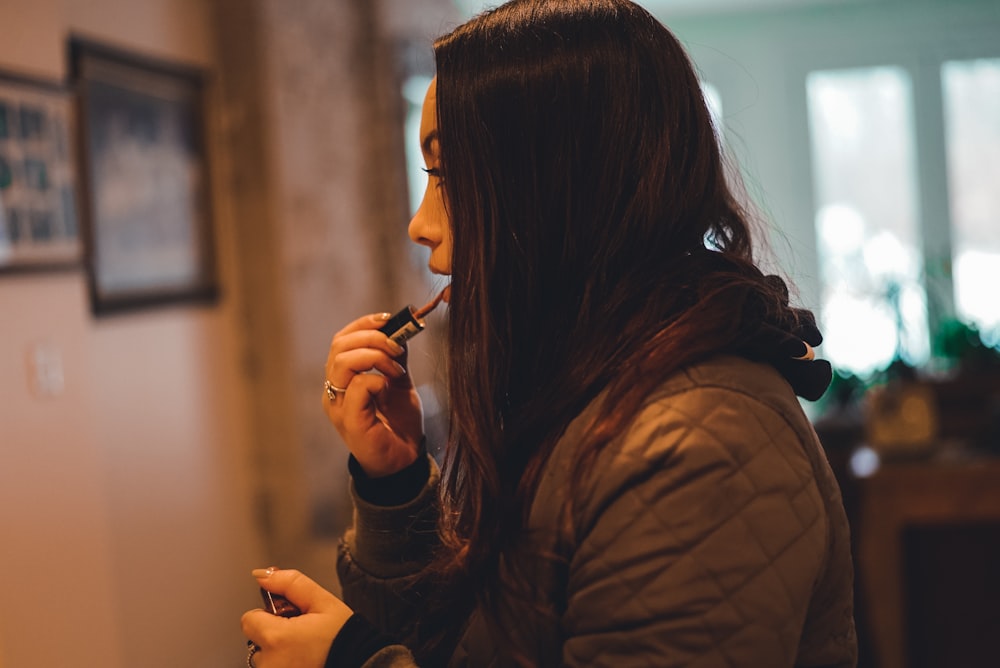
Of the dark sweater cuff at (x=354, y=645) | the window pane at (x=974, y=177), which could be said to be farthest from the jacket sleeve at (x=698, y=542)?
the window pane at (x=974, y=177)

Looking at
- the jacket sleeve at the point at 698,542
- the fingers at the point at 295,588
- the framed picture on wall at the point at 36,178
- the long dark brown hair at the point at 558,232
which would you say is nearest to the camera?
the jacket sleeve at the point at 698,542

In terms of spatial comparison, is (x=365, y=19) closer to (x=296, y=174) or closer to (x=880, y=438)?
(x=296, y=174)

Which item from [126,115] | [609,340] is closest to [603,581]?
[609,340]

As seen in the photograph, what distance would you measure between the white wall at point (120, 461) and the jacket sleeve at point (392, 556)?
126cm

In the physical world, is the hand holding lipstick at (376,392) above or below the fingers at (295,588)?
above

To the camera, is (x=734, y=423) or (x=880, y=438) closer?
(x=734, y=423)

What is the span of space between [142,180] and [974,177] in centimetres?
537

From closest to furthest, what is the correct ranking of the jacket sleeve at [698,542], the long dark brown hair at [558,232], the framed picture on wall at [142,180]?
the jacket sleeve at [698,542] < the long dark brown hair at [558,232] < the framed picture on wall at [142,180]

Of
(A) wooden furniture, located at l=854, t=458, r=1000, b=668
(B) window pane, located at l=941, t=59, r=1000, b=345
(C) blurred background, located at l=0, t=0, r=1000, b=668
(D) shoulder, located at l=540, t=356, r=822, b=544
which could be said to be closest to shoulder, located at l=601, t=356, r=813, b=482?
(D) shoulder, located at l=540, t=356, r=822, b=544

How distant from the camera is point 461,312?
3.02 ft

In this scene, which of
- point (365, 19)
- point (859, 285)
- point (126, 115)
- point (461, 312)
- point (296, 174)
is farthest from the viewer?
point (859, 285)

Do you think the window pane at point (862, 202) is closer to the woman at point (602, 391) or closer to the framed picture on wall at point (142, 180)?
the framed picture on wall at point (142, 180)

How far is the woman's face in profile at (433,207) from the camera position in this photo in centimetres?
93

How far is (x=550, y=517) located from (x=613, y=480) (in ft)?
0.23
